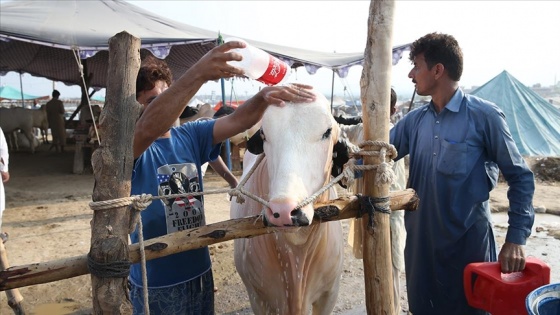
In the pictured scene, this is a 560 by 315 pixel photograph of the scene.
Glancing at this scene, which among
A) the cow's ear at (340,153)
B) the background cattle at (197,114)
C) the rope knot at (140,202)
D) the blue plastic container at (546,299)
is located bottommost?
the blue plastic container at (546,299)

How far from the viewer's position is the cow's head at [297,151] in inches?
61.0

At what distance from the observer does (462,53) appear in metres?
2.44

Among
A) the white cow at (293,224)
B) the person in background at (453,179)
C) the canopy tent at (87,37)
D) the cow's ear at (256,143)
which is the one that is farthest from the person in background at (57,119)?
the person in background at (453,179)

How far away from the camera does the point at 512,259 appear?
6.86 feet

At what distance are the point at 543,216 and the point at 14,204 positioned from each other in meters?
9.54

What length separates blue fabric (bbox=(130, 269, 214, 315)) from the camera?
2.00m

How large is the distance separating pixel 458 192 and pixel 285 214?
1340 millimetres

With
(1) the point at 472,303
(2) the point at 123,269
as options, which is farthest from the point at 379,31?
(1) the point at 472,303

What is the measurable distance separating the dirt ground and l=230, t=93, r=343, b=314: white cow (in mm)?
1491

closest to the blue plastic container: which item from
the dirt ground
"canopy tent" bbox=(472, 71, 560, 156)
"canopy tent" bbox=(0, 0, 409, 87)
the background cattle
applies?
the dirt ground

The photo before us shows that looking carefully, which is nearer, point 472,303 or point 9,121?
point 472,303

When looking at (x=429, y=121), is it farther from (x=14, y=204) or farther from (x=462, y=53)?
(x=14, y=204)

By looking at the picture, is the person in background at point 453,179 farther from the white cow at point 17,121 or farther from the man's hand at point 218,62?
the white cow at point 17,121

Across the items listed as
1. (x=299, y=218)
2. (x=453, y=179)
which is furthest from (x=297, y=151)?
(x=453, y=179)
